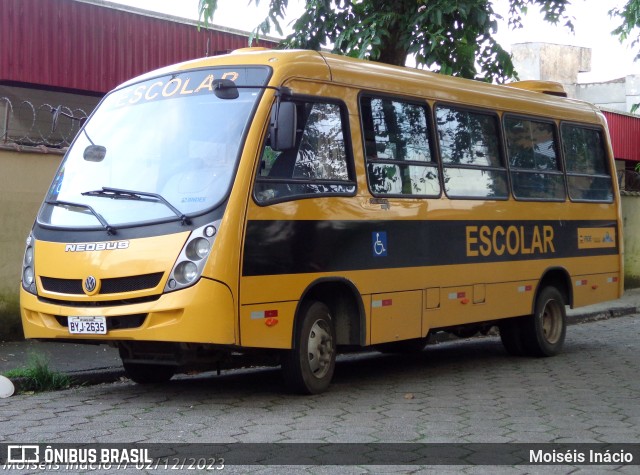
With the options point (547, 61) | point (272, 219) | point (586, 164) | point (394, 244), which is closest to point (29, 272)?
point (272, 219)

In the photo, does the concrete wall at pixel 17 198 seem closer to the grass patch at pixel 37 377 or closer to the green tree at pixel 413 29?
the grass patch at pixel 37 377

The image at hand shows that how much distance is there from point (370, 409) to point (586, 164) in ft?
20.6

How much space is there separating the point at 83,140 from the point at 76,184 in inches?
22.1

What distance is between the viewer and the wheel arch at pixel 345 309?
908 centimetres

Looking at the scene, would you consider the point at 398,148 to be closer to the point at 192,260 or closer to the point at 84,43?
the point at 192,260

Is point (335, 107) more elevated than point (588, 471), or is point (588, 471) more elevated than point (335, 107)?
point (335, 107)

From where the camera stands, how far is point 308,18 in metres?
15.2

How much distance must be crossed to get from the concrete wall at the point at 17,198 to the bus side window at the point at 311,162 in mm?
4469

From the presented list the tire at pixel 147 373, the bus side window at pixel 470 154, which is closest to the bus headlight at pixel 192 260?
the tire at pixel 147 373

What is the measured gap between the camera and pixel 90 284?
26.7ft

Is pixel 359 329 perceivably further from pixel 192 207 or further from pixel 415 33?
pixel 415 33

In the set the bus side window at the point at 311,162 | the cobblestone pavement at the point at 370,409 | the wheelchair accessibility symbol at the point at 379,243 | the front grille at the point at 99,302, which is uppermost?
the bus side window at the point at 311,162

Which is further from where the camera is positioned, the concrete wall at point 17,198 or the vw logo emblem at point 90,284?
the concrete wall at point 17,198

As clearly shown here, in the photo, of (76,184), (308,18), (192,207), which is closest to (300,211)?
(192,207)
